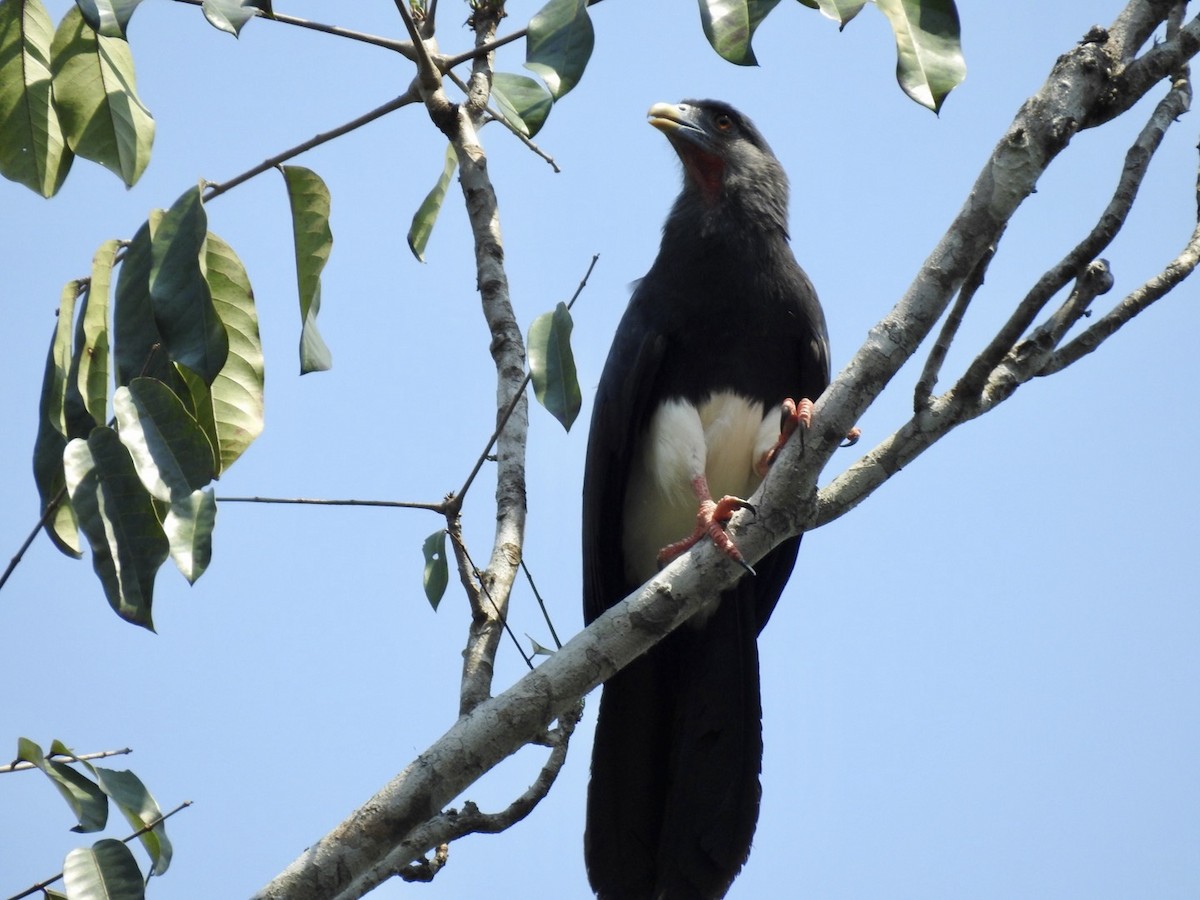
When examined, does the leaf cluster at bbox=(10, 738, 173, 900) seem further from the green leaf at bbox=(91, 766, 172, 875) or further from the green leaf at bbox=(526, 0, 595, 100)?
the green leaf at bbox=(526, 0, 595, 100)

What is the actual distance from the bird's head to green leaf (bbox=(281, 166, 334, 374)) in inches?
78.5

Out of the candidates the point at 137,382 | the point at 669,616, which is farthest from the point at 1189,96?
the point at 137,382

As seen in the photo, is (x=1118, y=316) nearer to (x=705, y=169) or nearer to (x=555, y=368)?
(x=555, y=368)

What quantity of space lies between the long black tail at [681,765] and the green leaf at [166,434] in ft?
7.36

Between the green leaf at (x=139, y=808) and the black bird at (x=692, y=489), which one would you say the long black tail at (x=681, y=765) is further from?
the green leaf at (x=139, y=808)

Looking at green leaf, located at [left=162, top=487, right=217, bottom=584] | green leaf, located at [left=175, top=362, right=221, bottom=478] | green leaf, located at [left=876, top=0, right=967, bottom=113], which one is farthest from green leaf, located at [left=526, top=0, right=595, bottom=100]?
green leaf, located at [left=162, top=487, right=217, bottom=584]

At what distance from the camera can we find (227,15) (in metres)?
3.05

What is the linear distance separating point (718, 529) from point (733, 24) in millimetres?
1351

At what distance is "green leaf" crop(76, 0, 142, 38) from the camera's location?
2.86m

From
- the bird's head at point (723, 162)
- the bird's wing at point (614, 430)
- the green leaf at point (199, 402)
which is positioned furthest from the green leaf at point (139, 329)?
the bird's head at point (723, 162)

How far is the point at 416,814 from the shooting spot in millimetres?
3105

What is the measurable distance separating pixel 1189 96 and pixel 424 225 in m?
2.88

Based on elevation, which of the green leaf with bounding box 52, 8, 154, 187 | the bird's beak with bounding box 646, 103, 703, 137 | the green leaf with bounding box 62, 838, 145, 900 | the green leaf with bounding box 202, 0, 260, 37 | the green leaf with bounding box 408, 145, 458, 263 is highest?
the bird's beak with bounding box 646, 103, 703, 137

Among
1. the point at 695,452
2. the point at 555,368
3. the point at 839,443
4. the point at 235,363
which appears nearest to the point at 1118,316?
the point at 839,443
